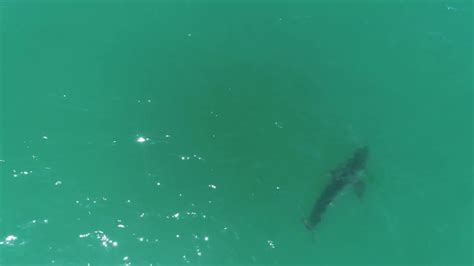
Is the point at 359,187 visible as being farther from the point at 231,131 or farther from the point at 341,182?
the point at 231,131

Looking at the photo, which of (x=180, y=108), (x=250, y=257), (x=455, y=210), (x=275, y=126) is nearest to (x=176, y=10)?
(x=180, y=108)

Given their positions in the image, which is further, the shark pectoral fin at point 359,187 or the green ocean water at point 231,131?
the shark pectoral fin at point 359,187

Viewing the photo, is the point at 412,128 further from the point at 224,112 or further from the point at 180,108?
the point at 180,108

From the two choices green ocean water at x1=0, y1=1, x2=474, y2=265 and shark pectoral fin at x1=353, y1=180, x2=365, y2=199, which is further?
shark pectoral fin at x1=353, y1=180, x2=365, y2=199

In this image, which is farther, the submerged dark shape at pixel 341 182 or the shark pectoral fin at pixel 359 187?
the shark pectoral fin at pixel 359 187
